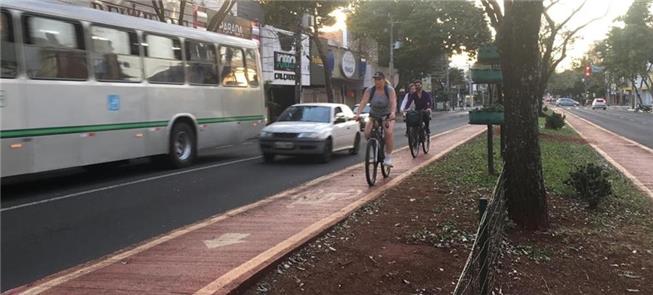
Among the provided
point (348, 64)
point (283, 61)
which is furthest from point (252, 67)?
point (348, 64)

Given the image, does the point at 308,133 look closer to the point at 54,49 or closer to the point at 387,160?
the point at 387,160

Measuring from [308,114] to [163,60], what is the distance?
3.71 meters

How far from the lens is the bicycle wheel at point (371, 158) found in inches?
388

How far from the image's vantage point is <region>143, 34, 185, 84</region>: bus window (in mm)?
12289

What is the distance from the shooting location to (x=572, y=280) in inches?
207

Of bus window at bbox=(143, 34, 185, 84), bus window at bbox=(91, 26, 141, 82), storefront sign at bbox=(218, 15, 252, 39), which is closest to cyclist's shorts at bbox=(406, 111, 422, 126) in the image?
bus window at bbox=(143, 34, 185, 84)

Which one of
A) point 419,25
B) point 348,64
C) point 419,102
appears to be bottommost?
point 419,102

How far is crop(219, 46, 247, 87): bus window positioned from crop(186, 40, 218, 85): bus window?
1.06 feet

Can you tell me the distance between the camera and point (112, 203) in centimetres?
890

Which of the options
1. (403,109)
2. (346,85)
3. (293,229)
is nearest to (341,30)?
(346,85)

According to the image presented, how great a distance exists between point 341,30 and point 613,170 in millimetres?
42287

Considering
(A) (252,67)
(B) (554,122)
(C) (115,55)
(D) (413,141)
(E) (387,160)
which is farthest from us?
(B) (554,122)

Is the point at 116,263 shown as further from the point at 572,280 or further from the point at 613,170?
the point at 613,170

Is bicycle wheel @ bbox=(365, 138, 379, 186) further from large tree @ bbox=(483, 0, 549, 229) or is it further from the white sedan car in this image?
the white sedan car
